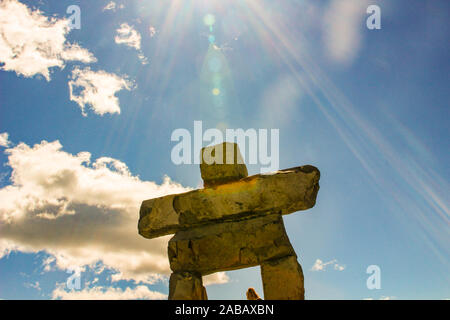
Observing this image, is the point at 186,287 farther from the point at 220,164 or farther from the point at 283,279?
the point at 220,164

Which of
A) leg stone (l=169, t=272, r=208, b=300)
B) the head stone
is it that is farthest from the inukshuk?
the head stone

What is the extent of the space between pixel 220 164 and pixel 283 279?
173 cm

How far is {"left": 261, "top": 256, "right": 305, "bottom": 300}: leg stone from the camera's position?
3436 mm

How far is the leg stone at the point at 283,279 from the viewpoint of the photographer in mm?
3436

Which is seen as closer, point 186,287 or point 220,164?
point 186,287

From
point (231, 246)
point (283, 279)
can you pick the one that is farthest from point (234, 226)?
point (283, 279)

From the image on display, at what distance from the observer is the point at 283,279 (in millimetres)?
3498

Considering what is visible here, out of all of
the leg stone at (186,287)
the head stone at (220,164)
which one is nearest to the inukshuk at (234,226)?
the leg stone at (186,287)

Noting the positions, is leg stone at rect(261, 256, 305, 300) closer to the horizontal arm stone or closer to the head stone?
the horizontal arm stone

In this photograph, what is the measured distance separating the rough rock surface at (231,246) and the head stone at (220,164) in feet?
2.17
